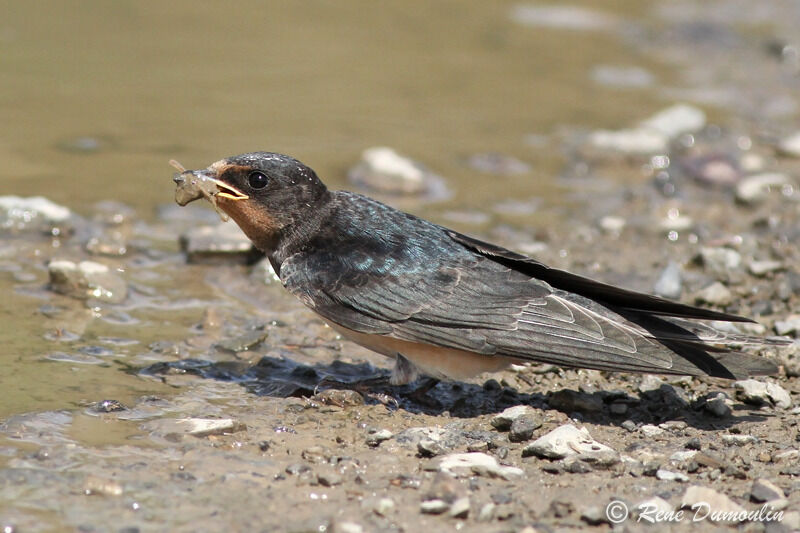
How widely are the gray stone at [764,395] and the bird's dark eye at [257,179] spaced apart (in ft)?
8.09

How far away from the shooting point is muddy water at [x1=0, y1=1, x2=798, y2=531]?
432 centimetres

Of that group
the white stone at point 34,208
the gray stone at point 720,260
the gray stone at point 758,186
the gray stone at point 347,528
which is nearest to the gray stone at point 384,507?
the gray stone at point 347,528

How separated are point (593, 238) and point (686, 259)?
26.1 inches

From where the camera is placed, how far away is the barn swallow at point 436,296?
4754 millimetres

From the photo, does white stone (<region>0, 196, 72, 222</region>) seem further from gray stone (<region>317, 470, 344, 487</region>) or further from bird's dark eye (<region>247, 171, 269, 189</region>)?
gray stone (<region>317, 470, 344, 487</region>)

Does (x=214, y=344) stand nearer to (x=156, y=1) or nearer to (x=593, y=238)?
(x=593, y=238)

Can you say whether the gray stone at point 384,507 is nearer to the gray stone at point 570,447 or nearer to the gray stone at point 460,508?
the gray stone at point 460,508

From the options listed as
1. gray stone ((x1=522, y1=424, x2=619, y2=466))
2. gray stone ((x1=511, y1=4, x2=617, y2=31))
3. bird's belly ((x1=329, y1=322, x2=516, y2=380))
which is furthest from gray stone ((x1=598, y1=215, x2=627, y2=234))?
gray stone ((x1=511, y1=4, x2=617, y2=31))

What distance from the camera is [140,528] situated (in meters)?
3.67

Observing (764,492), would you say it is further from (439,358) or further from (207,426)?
(207,426)

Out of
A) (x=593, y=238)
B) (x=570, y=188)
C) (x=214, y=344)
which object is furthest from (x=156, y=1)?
(x=214, y=344)

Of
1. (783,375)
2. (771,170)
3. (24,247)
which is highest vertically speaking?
(771,170)

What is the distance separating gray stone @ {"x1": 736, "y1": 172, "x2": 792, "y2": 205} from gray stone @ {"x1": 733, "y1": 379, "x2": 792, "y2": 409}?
10.4 ft

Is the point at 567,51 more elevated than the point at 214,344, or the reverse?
the point at 567,51
